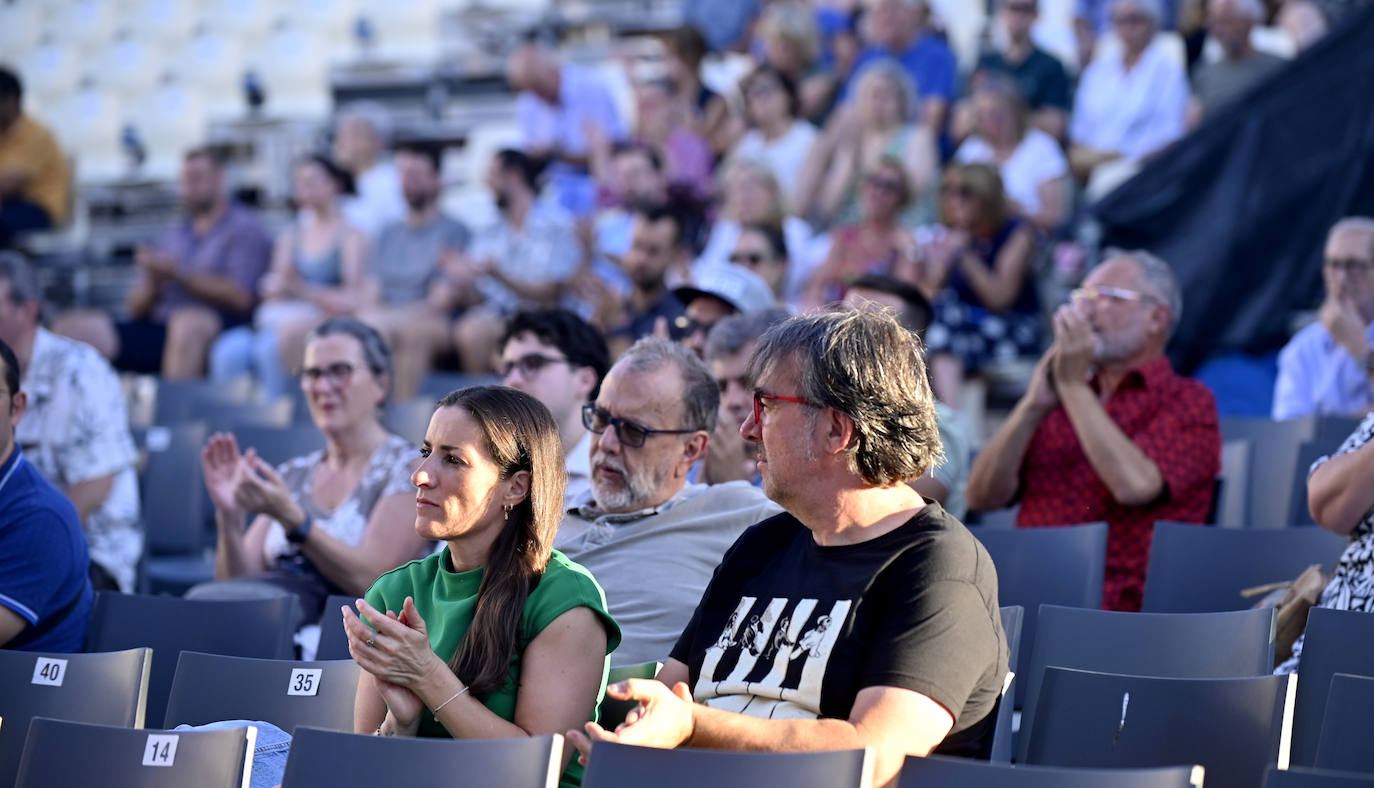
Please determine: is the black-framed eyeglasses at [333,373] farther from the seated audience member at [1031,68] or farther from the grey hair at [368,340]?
the seated audience member at [1031,68]

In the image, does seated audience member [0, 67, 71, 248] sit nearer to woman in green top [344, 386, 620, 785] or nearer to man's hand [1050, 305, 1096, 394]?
man's hand [1050, 305, 1096, 394]

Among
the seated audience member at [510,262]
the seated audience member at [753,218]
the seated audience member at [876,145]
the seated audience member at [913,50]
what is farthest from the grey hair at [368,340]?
the seated audience member at [913,50]

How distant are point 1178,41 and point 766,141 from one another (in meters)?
2.22

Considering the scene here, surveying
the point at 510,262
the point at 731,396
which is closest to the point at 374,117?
the point at 510,262

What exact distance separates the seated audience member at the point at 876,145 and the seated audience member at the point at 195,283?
117 inches

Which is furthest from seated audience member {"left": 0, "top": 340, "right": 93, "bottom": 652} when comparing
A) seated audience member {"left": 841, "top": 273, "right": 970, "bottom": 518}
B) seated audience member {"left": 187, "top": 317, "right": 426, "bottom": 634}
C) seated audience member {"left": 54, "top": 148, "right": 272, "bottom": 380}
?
seated audience member {"left": 54, "top": 148, "right": 272, "bottom": 380}

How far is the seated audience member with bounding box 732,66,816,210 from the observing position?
25.3 ft

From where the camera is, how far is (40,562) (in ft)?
10.9

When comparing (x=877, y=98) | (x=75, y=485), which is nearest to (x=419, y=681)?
(x=75, y=485)

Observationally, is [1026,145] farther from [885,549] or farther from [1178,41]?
[885,549]

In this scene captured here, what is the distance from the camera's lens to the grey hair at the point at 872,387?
2301 mm

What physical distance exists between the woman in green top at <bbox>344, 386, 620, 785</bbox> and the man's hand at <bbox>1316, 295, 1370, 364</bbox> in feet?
10.1

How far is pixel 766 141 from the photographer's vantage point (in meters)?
7.85

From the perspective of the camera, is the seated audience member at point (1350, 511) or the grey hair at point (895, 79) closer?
the seated audience member at point (1350, 511)
